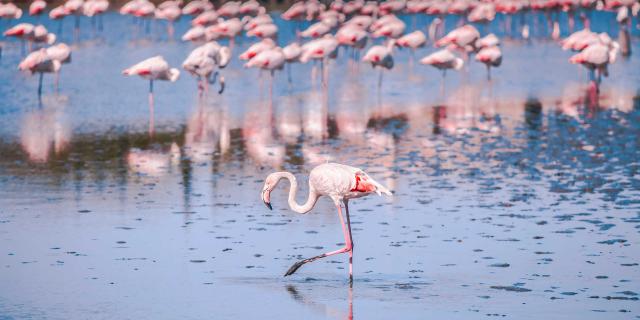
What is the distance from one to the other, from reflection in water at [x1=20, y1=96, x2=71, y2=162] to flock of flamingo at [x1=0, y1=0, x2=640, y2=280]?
1529 mm

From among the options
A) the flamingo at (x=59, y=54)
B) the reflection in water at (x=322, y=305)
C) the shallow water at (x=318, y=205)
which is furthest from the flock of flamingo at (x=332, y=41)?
the shallow water at (x=318, y=205)

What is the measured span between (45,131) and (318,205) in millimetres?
6822

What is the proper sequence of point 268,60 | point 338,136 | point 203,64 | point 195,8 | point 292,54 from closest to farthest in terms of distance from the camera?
point 338,136 → point 203,64 → point 268,60 → point 292,54 → point 195,8

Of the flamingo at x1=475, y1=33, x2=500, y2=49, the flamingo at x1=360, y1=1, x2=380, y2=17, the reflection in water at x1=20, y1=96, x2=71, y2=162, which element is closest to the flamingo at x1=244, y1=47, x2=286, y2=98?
the reflection in water at x1=20, y1=96, x2=71, y2=162

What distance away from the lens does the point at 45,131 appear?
18.9 m

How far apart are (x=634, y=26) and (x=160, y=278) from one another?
36.3m

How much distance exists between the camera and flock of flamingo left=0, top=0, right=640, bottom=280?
22422 mm

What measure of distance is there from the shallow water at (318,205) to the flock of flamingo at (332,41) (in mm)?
628

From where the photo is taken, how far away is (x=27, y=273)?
396 inches

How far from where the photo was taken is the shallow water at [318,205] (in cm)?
934

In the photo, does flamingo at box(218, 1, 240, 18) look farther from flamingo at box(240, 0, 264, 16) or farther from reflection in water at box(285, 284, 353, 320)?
reflection in water at box(285, 284, 353, 320)

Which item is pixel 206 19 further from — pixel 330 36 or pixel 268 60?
pixel 268 60

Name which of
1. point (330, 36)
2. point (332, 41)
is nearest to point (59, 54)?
point (332, 41)

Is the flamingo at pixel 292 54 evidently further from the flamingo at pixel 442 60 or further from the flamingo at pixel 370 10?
the flamingo at pixel 370 10
